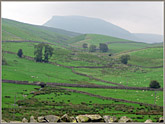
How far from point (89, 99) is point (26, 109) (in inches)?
920

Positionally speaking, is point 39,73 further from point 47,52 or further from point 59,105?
point 59,105

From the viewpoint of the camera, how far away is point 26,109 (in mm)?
61531

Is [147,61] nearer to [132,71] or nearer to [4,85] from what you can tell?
[132,71]

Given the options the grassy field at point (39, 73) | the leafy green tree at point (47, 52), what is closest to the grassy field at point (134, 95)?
the grassy field at point (39, 73)

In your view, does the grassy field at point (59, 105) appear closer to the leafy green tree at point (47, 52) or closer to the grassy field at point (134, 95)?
the grassy field at point (134, 95)

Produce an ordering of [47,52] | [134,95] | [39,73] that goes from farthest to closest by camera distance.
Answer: [47,52]
[39,73]
[134,95]

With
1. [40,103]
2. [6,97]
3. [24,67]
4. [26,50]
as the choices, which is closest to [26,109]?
[40,103]

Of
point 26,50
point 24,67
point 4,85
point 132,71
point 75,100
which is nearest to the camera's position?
point 75,100

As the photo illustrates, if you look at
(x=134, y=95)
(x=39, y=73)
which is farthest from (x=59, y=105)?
(x=39, y=73)

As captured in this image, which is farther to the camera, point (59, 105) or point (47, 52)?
point (47, 52)

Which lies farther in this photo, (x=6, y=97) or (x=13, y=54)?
(x=13, y=54)

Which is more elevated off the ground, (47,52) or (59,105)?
(47,52)

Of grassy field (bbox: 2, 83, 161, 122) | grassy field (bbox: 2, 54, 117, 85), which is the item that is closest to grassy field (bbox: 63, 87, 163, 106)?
grassy field (bbox: 2, 83, 161, 122)

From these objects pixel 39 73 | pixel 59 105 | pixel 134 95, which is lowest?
pixel 59 105
